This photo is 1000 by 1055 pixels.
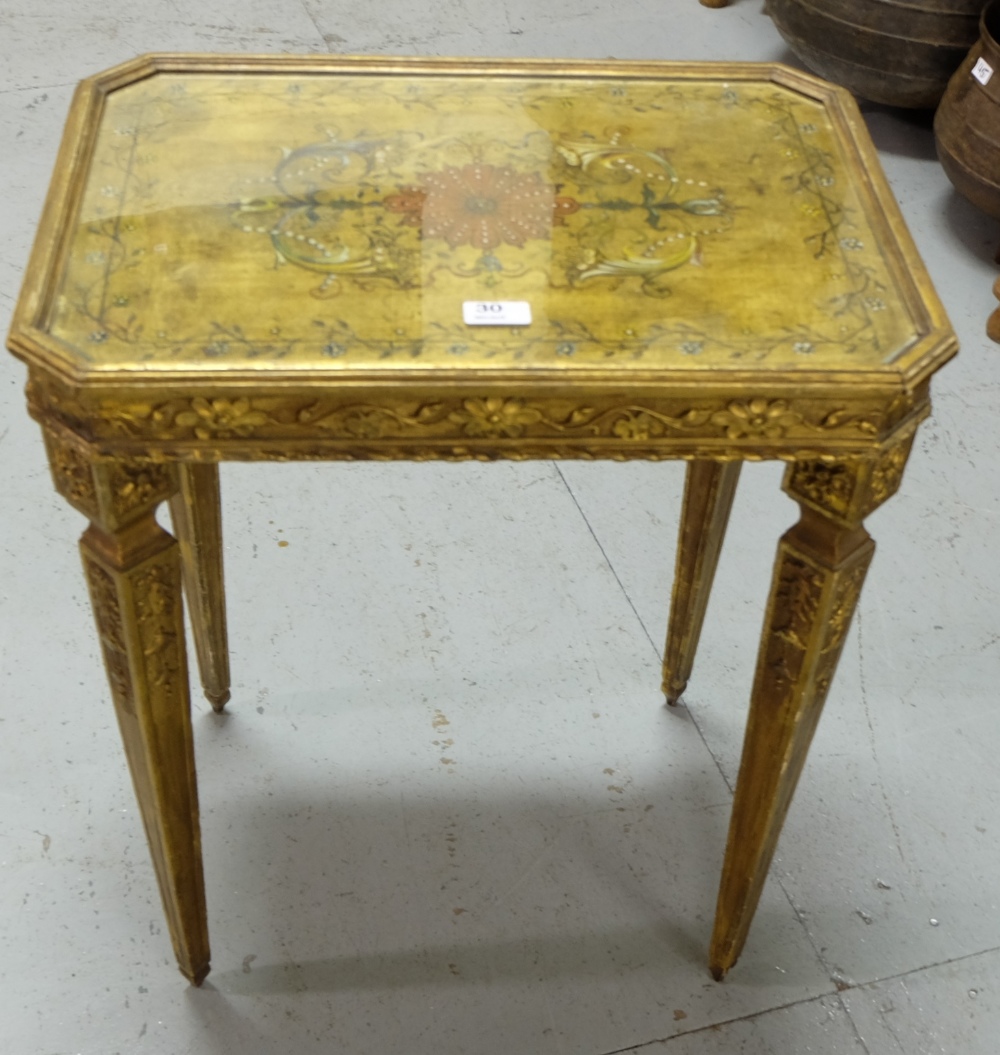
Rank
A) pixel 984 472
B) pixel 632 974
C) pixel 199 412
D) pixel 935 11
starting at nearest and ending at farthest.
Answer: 1. pixel 199 412
2. pixel 632 974
3. pixel 984 472
4. pixel 935 11

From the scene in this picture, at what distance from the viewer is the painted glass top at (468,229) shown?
115 cm

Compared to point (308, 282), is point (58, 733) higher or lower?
lower

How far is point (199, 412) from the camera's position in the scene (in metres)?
1.11

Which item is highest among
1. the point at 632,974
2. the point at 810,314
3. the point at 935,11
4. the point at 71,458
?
the point at 810,314

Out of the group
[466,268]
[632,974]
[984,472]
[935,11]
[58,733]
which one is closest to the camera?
[466,268]

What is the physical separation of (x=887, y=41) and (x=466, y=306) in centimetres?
212

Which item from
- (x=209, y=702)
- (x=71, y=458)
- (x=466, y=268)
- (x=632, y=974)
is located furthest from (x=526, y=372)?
(x=209, y=702)

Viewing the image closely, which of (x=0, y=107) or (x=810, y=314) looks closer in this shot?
(x=810, y=314)

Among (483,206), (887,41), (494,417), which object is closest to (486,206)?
(483,206)

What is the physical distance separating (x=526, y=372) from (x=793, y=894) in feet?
3.09

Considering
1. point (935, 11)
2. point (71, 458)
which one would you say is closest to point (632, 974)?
point (71, 458)

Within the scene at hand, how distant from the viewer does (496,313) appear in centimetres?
118

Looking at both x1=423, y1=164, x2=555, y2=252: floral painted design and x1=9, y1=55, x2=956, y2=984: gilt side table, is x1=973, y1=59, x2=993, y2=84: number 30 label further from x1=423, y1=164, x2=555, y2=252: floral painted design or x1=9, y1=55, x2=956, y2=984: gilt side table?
x1=423, y1=164, x2=555, y2=252: floral painted design

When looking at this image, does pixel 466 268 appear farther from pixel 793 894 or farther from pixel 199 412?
pixel 793 894
